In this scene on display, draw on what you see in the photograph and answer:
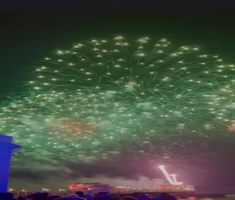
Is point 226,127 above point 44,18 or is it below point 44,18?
above

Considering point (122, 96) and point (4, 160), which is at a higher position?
point (122, 96)

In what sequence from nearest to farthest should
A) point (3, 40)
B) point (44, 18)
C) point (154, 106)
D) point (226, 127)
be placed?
1. point (44, 18)
2. point (3, 40)
3. point (154, 106)
4. point (226, 127)

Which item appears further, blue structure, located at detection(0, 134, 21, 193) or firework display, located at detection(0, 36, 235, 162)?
blue structure, located at detection(0, 134, 21, 193)

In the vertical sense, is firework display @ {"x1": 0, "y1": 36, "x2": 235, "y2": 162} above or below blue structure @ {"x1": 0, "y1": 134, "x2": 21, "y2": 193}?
above

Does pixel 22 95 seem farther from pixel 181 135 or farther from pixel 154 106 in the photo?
pixel 181 135

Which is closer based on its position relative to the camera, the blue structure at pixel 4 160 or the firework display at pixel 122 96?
the firework display at pixel 122 96

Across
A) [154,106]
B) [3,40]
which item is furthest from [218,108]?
[3,40]

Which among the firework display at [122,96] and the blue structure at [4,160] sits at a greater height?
the firework display at [122,96]

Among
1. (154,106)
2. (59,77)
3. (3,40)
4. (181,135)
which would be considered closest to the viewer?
(3,40)
